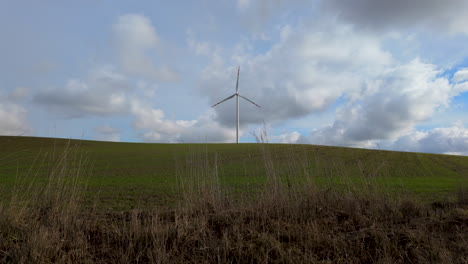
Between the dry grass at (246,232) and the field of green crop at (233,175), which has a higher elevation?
the field of green crop at (233,175)

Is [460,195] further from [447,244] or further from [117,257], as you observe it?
[117,257]

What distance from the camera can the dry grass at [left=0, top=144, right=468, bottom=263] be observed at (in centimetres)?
533

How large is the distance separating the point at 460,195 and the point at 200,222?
7968 mm

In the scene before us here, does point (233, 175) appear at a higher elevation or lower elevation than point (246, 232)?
higher

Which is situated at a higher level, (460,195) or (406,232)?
(460,195)

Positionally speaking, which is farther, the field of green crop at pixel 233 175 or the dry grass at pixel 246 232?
the field of green crop at pixel 233 175

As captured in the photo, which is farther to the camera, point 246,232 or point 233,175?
point 233,175

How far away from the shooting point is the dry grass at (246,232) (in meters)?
5.33

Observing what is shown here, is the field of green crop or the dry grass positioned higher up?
the field of green crop

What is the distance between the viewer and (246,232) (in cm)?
612

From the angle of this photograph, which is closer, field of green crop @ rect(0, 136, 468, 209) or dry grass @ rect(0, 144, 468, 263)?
dry grass @ rect(0, 144, 468, 263)

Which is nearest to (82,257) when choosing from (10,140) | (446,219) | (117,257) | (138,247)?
(117,257)

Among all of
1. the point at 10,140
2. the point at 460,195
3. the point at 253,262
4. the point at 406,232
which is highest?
the point at 10,140

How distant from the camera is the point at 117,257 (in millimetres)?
5398
